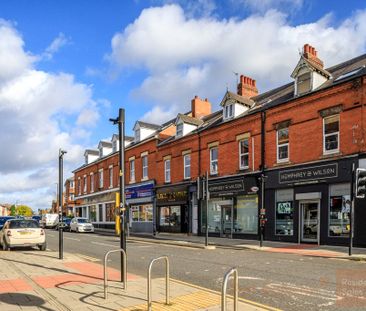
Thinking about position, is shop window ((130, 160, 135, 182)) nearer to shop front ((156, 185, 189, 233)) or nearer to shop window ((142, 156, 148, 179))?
shop window ((142, 156, 148, 179))

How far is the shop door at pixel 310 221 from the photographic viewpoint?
2120 cm

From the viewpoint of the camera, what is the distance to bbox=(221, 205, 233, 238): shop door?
27078mm

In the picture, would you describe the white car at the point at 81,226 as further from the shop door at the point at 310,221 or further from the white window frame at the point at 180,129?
the shop door at the point at 310,221

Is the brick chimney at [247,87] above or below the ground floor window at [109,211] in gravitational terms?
above

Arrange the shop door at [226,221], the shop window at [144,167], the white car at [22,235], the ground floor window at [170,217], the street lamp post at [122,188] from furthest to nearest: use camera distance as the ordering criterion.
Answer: the shop window at [144,167] < the ground floor window at [170,217] < the shop door at [226,221] < the white car at [22,235] < the street lamp post at [122,188]

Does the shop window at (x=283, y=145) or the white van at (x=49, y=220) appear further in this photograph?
the white van at (x=49, y=220)

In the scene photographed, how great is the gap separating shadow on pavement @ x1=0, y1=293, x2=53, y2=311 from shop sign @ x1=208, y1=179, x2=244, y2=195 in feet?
61.6

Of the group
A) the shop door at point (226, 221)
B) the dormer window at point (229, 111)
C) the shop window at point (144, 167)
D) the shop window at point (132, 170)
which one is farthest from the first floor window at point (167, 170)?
the dormer window at point (229, 111)

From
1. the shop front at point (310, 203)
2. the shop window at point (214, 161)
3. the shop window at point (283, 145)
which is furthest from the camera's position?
the shop window at point (214, 161)

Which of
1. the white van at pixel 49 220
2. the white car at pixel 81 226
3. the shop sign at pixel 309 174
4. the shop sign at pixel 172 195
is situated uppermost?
the shop sign at pixel 309 174

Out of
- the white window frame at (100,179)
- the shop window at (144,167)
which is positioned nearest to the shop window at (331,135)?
the shop window at (144,167)

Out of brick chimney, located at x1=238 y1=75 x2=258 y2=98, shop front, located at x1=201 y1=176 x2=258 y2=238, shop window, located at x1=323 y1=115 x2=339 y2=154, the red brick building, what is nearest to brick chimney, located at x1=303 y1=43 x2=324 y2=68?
the red brick building

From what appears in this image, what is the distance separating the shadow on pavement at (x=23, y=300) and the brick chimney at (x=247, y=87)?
25173 millimetres

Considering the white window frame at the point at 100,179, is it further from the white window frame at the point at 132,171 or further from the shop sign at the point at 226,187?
the shop sign at the point at 226,187
